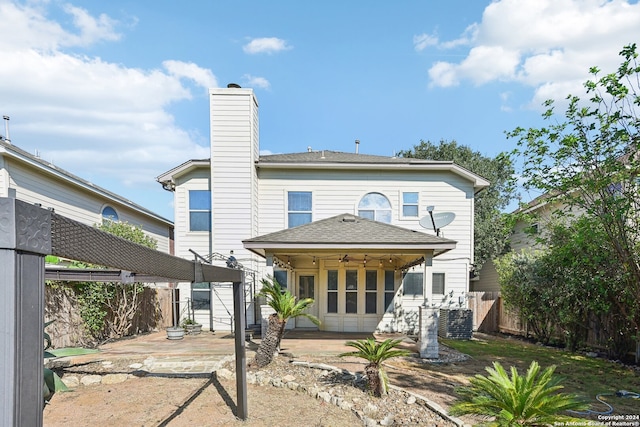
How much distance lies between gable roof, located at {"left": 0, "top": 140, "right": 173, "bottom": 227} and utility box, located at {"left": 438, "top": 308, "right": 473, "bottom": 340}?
13.1 m

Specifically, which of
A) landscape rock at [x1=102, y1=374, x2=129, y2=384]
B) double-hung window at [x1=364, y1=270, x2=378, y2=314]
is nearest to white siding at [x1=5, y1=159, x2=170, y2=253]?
landscape rock at [x1=102, y1=374, x2=129, y2=384]

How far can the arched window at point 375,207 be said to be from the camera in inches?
511

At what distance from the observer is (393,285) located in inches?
496

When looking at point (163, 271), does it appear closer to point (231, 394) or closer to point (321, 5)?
point (231, 394)

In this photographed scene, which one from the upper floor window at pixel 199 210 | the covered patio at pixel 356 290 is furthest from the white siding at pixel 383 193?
the upper floor window at pixel 199 210

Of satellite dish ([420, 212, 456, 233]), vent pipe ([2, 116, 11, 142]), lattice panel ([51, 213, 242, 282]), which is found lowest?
lattice panel ([51, 213, 242, 282])

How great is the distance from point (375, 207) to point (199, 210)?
21.3ft

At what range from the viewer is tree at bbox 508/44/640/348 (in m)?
6.65

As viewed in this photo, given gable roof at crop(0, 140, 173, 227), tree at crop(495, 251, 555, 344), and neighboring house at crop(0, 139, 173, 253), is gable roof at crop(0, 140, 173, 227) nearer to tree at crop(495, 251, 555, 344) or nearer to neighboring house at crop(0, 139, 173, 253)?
neighboring house at crop(0, 139, 173, 253)

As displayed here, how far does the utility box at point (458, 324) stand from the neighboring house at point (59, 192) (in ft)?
38.6

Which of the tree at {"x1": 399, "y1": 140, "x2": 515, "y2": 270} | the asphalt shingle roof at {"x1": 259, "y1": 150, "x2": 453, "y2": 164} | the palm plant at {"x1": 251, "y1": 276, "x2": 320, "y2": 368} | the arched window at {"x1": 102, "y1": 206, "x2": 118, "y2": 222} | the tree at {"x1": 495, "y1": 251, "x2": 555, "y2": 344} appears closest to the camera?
the palm plant at {"x1": 251, "y1": 276, "x2": 320, "y2": 368}

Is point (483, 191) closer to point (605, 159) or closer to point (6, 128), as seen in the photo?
point (605, 159)

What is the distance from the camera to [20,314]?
1.06 m

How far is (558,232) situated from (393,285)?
17.6 ft
